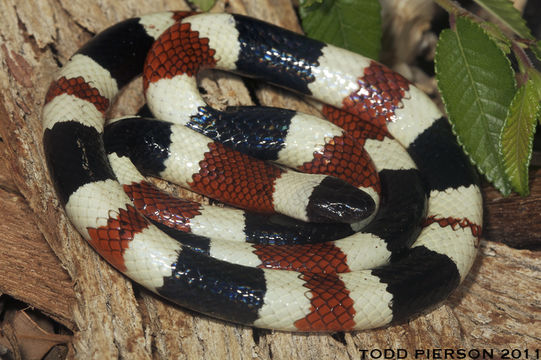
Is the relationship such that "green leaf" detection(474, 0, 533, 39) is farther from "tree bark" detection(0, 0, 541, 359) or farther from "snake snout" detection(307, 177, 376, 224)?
"snake snout" detection(307, 177, 376, 224)

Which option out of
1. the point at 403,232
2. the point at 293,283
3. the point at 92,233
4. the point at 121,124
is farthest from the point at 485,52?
the point at 92,233

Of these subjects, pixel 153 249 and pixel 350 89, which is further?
pixel 350 89

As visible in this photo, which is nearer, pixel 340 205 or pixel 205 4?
pixel 340 205

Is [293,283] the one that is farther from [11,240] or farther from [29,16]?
[29,16]

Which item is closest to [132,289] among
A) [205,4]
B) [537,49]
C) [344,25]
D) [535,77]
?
[205,4]

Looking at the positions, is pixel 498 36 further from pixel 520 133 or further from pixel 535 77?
pixel 520 133

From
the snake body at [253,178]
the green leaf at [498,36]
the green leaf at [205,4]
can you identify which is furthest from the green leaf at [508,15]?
the green leaf at [205,4]
